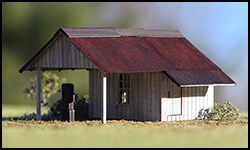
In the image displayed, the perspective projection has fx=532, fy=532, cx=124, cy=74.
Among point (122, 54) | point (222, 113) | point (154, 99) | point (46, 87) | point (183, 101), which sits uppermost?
point (122, 54)

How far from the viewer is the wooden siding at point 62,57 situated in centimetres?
2220

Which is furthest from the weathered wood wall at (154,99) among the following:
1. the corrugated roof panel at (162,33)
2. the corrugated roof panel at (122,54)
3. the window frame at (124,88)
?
the corrugated roof panel at (162,33)

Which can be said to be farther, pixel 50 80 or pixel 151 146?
pixel 50 80

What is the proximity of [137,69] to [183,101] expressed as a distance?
3.09m

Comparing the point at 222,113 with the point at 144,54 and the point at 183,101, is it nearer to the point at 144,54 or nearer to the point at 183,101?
the point at 183,101

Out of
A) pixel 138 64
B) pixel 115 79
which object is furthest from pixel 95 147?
pixel 115 79

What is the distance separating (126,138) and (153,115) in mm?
6004

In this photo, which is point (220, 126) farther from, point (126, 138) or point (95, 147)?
point (95, 147)

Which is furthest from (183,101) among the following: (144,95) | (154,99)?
(144,95)

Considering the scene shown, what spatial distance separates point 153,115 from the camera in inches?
918

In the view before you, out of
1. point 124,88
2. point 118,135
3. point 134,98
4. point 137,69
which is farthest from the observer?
point 124,88

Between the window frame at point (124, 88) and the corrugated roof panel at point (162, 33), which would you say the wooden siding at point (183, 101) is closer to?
the window frame at point (124, 88)

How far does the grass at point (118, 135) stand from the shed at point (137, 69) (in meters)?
1.38

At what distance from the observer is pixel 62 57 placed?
22906 mm
